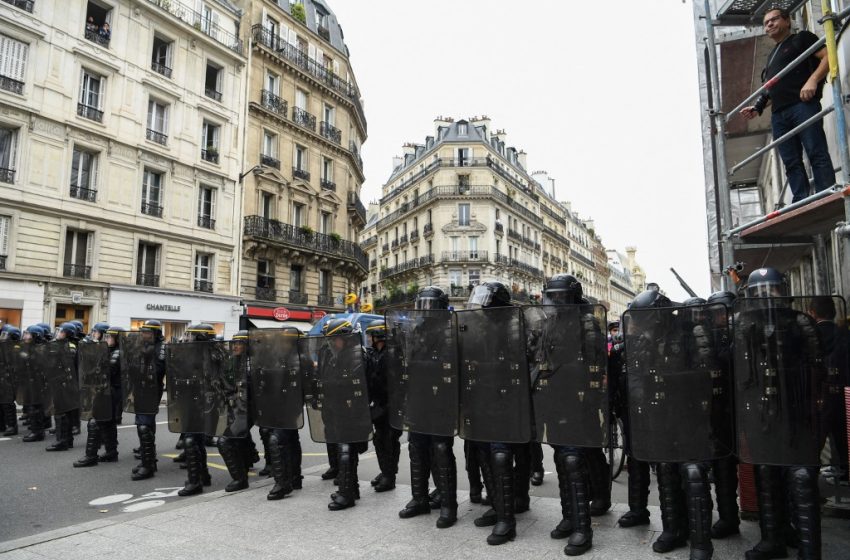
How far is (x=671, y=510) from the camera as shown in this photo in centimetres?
380

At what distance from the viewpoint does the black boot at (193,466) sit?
18.7ft

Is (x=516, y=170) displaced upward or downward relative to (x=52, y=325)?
upward

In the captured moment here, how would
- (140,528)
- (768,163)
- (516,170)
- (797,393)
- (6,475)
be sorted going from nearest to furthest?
1. (797,393)
2. (140,528)
3. (6,475)
4. (768,163)
5. (516,170)

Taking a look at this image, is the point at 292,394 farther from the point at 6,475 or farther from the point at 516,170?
the point at 516,170

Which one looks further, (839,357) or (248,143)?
(248,143)

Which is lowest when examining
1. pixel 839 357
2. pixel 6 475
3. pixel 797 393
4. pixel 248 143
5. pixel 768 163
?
pixel 6 475

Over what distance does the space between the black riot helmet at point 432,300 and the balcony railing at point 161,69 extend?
20012 millimetres

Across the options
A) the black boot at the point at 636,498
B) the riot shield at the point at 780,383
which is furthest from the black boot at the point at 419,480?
the riot shield at the point at 780,383

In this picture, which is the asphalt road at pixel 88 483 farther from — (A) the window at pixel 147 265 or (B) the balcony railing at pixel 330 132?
(B) the balcony railing at pixel 330 132

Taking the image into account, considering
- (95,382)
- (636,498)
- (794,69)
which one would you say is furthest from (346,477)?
(794,69)

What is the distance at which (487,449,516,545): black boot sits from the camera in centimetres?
410

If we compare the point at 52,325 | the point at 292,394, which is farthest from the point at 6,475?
the point at 52,325

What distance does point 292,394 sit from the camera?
553 centimetres

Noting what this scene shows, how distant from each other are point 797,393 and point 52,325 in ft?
61.9
